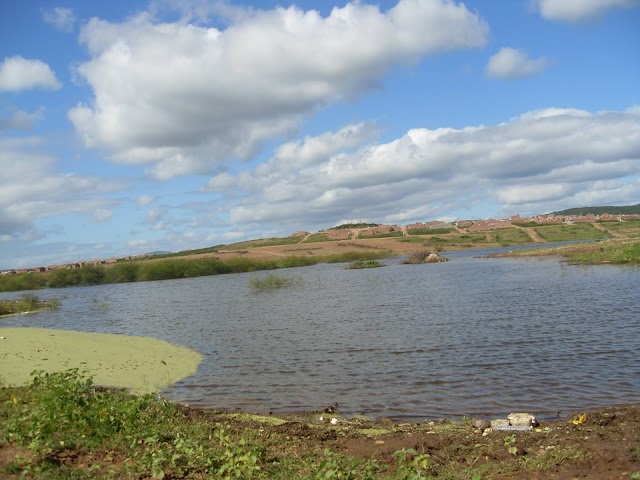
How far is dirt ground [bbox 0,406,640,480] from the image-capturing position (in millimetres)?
6707

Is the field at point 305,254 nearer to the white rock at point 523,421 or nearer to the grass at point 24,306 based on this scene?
the grass at point 24,306

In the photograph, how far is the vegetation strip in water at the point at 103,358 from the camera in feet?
48.4

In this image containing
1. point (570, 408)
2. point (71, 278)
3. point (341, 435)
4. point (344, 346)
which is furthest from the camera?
point (71, 278)

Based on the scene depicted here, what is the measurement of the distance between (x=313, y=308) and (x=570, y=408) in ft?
69.3

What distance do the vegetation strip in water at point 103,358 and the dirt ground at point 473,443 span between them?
18.0ft

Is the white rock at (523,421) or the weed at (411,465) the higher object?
the weed at (411,465)

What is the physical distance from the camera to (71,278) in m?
92.9

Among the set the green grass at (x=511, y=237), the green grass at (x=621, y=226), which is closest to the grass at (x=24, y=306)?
the green grass at (x=511, y=237)

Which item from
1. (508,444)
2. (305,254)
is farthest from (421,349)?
(305,254)

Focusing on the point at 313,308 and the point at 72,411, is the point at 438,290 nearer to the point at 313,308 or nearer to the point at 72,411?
the point at 313,308

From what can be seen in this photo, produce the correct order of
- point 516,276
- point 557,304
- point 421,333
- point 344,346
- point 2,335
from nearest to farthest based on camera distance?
point 344,346, point 421,333, point 2,335, point 557,304, point 516,276

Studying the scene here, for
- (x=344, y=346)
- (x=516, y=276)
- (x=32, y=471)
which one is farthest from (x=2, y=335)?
Result: (x=516, y=276)

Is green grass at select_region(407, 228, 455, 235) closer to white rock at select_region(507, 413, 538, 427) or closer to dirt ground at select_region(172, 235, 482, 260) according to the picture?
dirt ground at select_region(172, 235, 482, 260)

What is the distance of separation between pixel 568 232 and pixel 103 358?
445 feet
